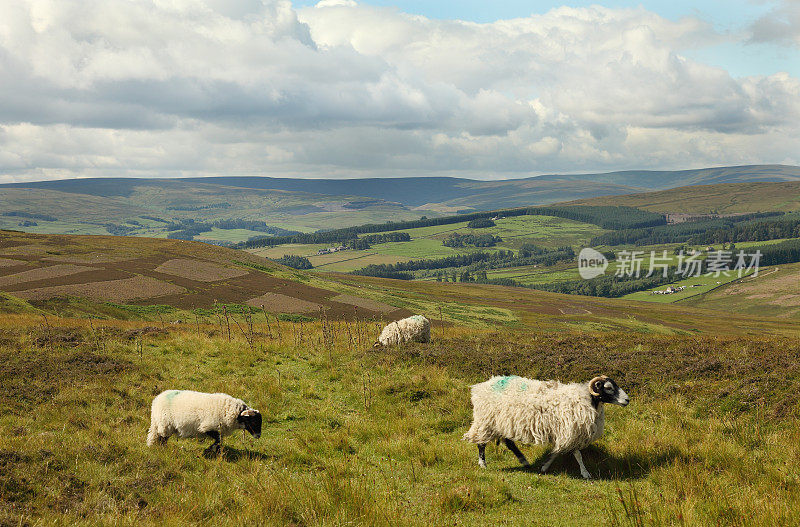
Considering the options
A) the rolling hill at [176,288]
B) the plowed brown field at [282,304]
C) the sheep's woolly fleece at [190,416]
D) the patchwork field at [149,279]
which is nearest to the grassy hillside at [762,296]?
the rolling hill at [176,288]

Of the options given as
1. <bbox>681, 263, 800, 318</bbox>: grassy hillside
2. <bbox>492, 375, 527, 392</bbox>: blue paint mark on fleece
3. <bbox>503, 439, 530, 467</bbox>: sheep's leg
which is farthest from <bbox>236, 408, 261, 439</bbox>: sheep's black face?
<bbox>681, 263, 800, 318</bbox>: grassy hillside

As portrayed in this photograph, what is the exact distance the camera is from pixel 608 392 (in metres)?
9.55

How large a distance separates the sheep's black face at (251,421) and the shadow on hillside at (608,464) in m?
5.77

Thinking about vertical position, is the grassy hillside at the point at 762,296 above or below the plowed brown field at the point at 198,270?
below

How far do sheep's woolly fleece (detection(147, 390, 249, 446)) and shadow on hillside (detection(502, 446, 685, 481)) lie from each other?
6.51 metres

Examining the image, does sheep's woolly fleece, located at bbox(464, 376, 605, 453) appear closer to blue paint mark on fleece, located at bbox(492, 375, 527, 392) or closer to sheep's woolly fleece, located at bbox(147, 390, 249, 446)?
blue paint mark on fleece, located at bbox(492, 375, 527, 392)

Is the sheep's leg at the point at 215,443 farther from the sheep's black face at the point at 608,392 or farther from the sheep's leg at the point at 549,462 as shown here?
the sheep's black face at the point at 608,392

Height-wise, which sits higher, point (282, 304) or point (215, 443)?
point (215, 443)

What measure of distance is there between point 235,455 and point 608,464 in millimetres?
8132

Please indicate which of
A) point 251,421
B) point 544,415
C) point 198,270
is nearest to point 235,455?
point 251,421

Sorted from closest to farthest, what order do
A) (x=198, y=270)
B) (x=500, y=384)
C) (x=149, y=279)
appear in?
(x=500, y=384) → (x=149, y=279) → (x=198, y=270)

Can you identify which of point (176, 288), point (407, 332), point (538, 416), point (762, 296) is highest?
point (538, 416)

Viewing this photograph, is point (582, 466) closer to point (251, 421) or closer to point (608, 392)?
point (608, 392)

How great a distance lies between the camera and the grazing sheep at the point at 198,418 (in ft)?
34.2
